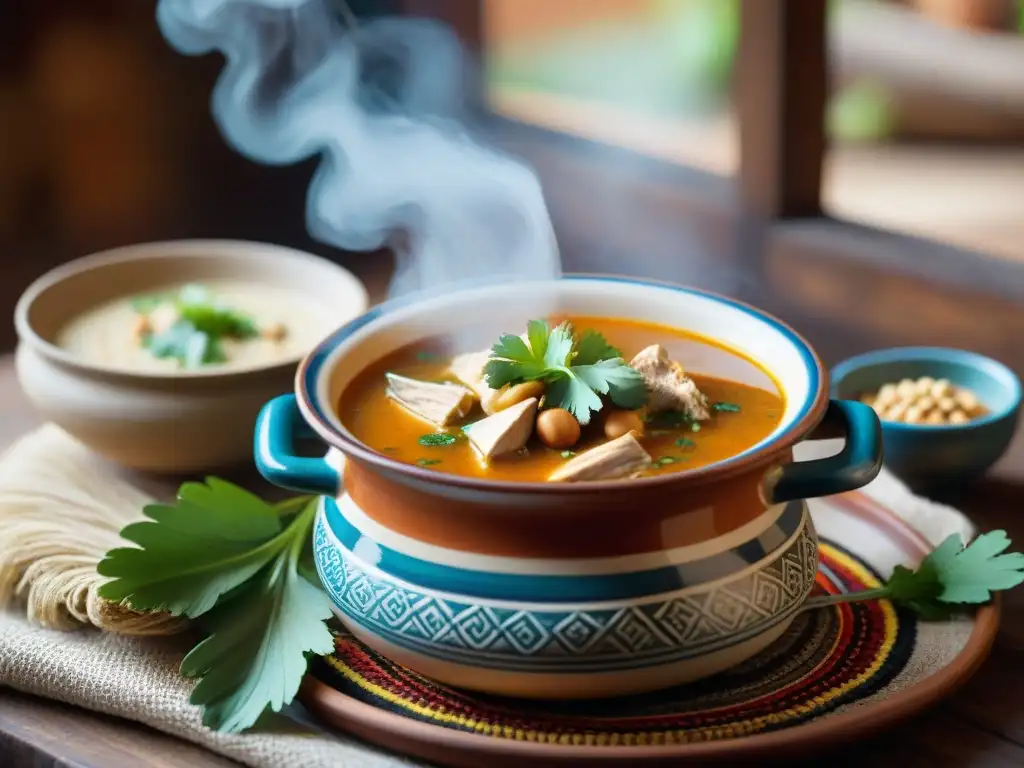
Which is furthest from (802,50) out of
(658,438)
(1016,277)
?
(658,438)

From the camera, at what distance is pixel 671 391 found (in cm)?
118

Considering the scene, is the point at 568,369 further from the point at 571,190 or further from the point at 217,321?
the point at 571,190

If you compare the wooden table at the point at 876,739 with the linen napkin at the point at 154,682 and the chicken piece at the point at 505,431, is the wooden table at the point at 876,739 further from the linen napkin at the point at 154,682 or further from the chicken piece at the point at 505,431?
the chicken piece at the point at 505,431

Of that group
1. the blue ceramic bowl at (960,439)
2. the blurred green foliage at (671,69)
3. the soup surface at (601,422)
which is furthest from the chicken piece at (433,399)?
the blurred green foliage at (671,69)

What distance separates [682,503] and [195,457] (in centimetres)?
71

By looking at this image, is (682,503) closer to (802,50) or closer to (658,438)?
(658,438)

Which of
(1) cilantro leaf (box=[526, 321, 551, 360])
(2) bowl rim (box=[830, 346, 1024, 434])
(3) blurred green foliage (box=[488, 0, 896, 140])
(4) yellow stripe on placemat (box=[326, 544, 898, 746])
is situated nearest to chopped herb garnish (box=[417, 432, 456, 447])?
(1) cilantro leaf (box=[526, 321, 551, 360])

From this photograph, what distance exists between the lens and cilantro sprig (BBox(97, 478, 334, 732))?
113 centimetres

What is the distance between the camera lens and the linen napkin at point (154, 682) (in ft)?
3.56

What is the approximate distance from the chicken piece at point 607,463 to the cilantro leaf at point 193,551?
1.12ft

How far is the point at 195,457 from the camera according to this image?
1.55 metres

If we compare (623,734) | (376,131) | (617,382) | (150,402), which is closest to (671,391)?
(617,382)

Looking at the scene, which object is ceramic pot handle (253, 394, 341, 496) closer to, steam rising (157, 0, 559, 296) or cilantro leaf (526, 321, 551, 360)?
cilantro leaf (526, 321, 551, 360)

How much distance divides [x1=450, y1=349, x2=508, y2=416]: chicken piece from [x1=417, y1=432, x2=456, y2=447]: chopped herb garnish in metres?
0.05
